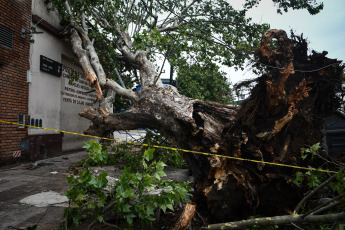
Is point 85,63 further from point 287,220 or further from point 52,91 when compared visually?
point 287,220

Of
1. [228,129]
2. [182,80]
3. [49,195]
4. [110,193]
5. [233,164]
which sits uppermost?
[182,80]

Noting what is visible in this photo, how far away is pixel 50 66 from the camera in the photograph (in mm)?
7895

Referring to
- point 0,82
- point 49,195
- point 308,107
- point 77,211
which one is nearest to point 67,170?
point 49,195

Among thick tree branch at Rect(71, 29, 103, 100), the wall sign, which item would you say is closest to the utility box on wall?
the wall sign

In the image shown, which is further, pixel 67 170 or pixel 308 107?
pixel 67 170

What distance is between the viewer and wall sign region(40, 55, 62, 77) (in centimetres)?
754

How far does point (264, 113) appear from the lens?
351 cm

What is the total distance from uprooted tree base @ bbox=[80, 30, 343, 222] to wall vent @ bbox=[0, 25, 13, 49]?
18.1ft

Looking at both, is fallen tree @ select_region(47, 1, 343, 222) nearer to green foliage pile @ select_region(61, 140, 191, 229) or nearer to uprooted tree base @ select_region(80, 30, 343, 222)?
uprooted tree base @ select_region(80, 30, 343, 222)

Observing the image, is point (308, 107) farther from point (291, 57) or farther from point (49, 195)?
point (49, 195)

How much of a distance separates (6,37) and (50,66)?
1.68m

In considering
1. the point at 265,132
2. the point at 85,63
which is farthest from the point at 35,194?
the point at 265,132

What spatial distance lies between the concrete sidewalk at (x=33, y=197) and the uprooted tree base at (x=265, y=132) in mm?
2194

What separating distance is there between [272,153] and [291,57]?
1519 mm
